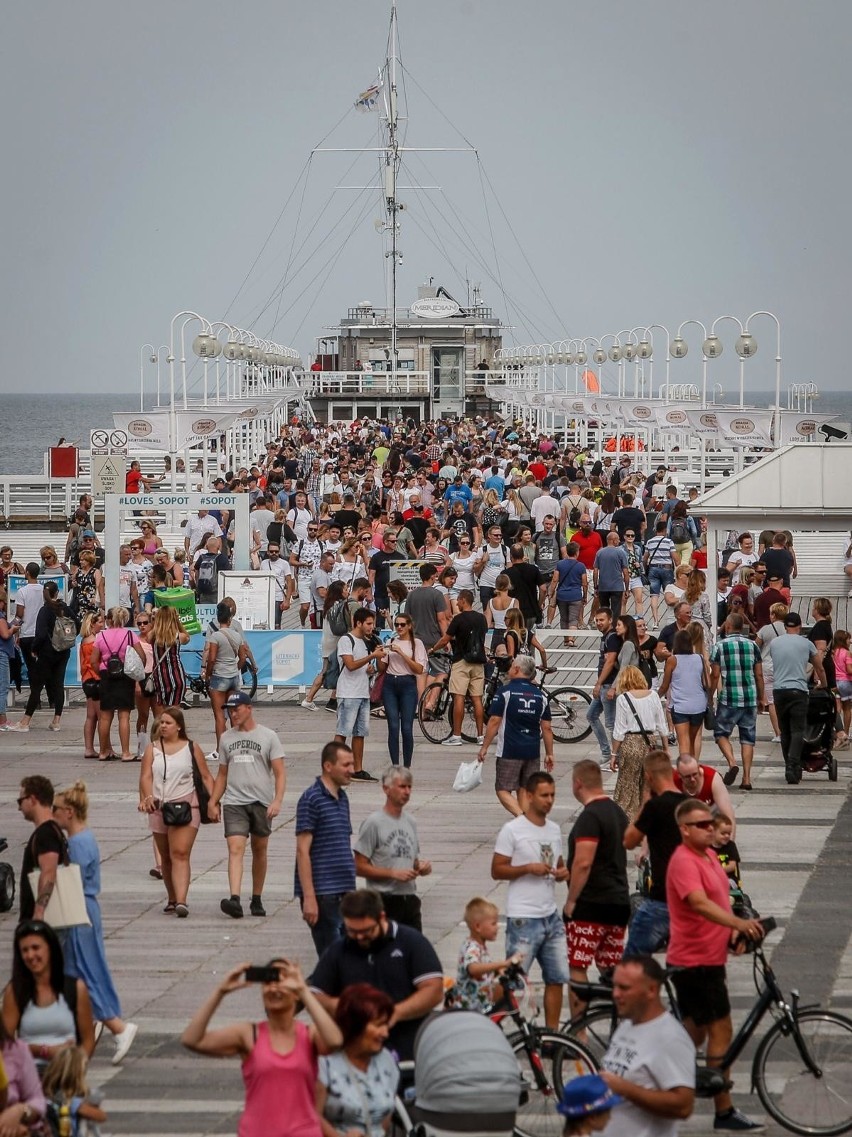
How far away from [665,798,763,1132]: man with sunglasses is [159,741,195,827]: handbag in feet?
12.8

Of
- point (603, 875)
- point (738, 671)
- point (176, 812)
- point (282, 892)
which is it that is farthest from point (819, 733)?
point (603, 875)

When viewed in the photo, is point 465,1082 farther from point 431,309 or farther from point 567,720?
point 431,309

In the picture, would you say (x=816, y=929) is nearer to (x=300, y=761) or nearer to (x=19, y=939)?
(x=19, y=939)

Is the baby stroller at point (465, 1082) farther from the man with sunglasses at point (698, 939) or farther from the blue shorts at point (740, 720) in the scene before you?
the blue shorts at point (740, 720)

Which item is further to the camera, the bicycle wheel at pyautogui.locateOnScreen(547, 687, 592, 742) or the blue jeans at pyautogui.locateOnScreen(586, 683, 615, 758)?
the bicycle wheel at pyautogui.locateOnScreen(547, 687, 592, 742)

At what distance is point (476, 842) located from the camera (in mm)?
13766

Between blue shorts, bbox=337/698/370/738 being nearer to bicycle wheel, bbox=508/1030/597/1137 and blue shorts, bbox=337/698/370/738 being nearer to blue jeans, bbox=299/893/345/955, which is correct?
blue jeans, bbox=299/893/345/955

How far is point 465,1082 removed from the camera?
6.65 meters

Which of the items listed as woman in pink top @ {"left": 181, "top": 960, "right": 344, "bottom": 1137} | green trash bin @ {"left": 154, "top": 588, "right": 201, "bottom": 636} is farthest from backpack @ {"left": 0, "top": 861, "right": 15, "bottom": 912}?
green trash bin @ {"left": 154, "top": 588, "right": 201, "bottom": 636}

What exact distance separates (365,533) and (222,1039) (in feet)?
60.4

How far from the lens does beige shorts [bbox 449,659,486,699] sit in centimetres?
1745

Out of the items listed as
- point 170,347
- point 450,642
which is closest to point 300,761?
point 450,642

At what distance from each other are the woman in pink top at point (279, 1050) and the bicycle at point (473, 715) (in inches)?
445

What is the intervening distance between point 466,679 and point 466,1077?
1090 cm
